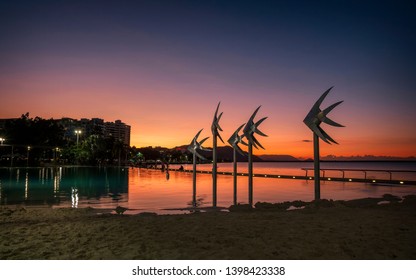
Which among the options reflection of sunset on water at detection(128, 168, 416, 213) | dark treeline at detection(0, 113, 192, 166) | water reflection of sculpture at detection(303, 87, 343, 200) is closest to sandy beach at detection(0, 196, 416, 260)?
water reflection of sculpture at detection(303, 87, 343, 200)

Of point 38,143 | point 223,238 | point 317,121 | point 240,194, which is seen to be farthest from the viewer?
point 38,143

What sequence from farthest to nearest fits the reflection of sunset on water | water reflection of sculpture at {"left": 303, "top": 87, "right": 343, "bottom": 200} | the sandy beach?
the reflection of sunset on water
water reflection of sculpture at {"left": 303, "top": 87, "right": 343, "bottom": 200}
the sandy beach

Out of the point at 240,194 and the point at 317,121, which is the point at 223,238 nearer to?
the point at 317,121

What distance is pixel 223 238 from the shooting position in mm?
8875

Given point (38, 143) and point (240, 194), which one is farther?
point (38, 143)

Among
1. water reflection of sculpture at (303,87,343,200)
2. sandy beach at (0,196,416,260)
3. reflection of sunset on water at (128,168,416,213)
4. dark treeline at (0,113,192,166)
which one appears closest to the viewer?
sandy beach at (0,196,416,260)

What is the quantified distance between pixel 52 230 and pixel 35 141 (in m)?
84.8

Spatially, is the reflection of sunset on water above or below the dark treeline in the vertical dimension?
below

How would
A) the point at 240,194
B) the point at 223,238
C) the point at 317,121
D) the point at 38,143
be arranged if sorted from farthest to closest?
the point at 38,143 < the point at 240,194 < the point at 317,121 < the point at 223,238

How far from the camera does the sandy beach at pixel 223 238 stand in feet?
24.9

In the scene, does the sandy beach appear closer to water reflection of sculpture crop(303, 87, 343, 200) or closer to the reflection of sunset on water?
water reflection of sculpture crop(303, 87, 343, 200)

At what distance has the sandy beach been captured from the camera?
7.59 meters

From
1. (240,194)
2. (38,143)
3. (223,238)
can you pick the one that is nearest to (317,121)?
(223,238)

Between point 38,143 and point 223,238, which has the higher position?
point 38,143
